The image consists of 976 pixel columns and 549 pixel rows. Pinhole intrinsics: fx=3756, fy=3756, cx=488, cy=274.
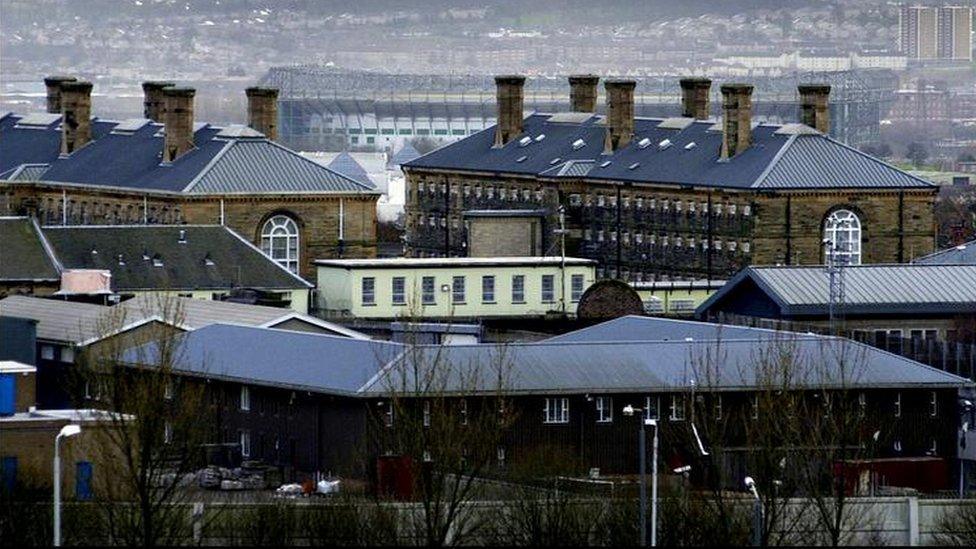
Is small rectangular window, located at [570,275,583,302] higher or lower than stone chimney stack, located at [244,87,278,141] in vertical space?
lower

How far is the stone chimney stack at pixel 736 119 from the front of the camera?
97250 mm

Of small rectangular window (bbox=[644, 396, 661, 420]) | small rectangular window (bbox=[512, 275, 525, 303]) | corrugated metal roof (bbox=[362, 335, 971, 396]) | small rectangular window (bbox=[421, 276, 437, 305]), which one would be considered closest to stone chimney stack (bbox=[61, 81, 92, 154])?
small rectangular window (bbox=[421, 276, 437, 305])

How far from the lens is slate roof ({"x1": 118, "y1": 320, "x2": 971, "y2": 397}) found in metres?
59.1

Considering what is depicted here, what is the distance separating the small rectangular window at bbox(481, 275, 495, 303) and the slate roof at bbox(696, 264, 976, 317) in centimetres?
898

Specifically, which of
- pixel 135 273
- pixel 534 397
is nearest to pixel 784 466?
pixel 534 397

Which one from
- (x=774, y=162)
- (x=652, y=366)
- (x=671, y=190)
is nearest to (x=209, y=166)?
(x=671, y=190)

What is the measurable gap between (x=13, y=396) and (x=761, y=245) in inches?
1595

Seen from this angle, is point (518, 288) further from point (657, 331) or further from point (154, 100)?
point (154, 100)

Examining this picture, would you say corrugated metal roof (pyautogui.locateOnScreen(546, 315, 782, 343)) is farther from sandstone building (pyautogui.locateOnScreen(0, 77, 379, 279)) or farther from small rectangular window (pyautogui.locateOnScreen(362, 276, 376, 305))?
sandstone building (pyautogui.locateOnScreen(0, 77, 379, 279))

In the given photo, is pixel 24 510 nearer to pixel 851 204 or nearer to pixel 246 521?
pixel 246 521

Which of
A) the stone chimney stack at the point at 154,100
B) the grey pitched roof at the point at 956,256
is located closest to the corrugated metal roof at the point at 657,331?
the grey pitched roof at the point at 956,256

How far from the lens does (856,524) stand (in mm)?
51844

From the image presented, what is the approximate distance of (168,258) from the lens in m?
83.2

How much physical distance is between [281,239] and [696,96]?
1860 centimetres
